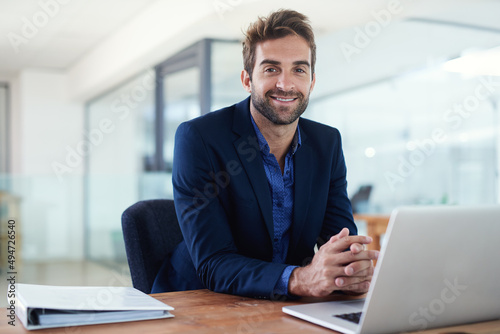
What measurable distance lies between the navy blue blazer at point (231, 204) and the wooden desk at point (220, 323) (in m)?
0.14

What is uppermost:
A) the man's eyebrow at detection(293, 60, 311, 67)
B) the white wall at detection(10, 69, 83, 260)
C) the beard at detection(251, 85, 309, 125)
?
the white wall at detection(10, 69, 83, 260)

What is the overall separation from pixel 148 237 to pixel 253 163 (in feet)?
1.32

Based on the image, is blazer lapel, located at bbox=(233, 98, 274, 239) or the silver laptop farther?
blazer lapel, located at bbox=(233, 98, 274, 239)

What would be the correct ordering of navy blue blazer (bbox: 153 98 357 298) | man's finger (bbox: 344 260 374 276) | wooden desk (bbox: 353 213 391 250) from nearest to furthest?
man's finger (bbox: 344 260 374 276) < navy blue blazer (bbox: 153 98 357 298) < wooden desk (bbox: 353 213 391 250)

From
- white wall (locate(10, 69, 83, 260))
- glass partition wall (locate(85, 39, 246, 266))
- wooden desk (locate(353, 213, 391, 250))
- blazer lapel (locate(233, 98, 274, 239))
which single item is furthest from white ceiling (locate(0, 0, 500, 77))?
blazer lapel (locate(233, 98, 274, 239))

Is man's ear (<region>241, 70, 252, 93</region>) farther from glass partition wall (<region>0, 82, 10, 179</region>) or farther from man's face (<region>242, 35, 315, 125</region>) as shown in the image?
glass partition wall (<region>0, 82, 10, 179</region>)

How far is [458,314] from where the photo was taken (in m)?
0.98

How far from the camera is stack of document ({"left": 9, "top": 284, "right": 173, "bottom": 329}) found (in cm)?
94

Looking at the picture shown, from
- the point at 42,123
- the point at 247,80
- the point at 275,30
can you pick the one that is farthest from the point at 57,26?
the point at 275,30

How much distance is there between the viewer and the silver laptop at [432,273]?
0.85 meters

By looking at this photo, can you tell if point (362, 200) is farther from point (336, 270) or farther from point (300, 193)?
point (336, 270)

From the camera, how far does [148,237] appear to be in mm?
1601

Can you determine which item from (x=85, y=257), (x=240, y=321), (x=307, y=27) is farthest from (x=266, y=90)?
(x=85, y=257)

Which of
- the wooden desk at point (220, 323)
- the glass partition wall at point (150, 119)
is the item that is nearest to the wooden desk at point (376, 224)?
the glass partition wall at point (150, 119)
